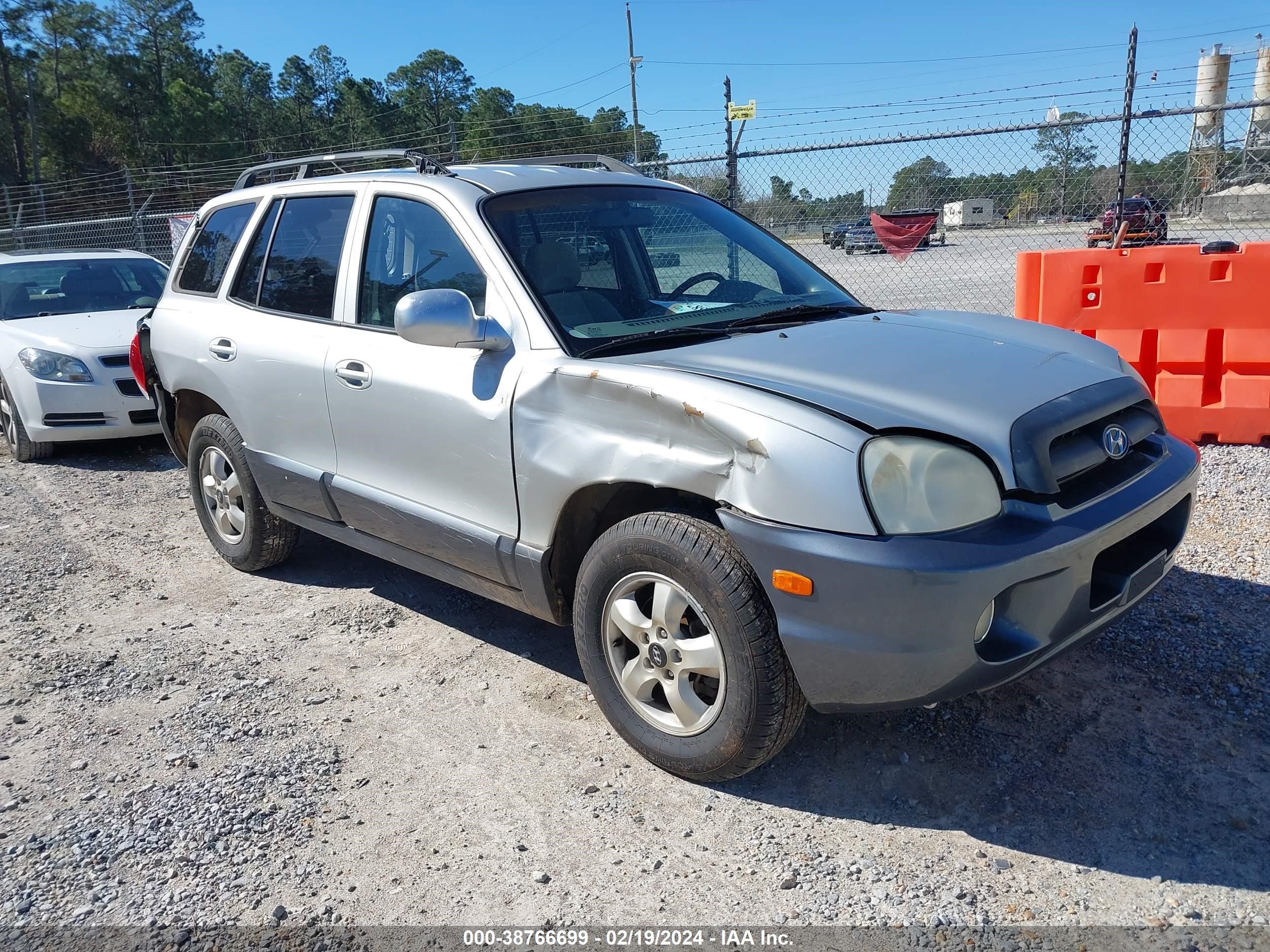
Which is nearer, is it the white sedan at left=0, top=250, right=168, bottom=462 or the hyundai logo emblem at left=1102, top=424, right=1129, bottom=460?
the hyundai logo emblem at left=1102, top=424, right=1129, bottom=460

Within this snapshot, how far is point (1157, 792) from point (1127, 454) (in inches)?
38.7

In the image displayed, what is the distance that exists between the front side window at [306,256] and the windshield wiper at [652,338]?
1.37m

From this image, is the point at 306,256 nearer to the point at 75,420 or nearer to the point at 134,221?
the point at 75,420

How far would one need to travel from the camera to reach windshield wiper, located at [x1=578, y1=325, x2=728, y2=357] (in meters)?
3.07

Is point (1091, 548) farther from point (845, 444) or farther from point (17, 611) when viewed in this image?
point (17, 611)

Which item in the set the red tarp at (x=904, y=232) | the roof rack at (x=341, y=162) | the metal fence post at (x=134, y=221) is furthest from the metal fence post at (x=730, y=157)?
the metal fence post at (x=134, y=221)

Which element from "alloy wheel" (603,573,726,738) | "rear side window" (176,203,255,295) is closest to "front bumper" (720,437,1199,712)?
"alloy wheel" (603,573,726,738)

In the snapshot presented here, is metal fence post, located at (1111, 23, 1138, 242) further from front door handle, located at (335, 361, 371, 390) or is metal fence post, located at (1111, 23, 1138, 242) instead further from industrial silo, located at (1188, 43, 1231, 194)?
front door handle, located at (335, 361, 371, 390)

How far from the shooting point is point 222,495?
4.82 meters

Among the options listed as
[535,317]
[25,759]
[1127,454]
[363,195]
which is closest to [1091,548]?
Result: [1127,454]

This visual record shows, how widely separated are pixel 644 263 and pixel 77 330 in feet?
18.8

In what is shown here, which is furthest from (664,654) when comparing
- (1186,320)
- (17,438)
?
(17,438)

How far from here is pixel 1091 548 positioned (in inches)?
99.2

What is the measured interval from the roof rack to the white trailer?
6.71 meters
